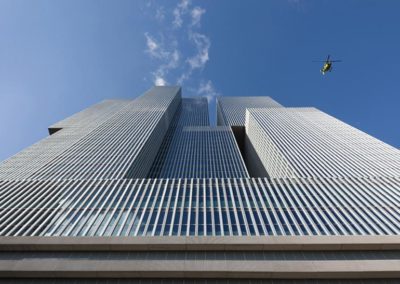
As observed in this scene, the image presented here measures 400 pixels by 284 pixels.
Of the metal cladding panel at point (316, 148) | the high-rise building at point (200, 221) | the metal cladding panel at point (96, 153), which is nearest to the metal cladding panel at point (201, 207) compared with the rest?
the high-rise building at point (200, 221)

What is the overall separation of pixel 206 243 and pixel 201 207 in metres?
10.2

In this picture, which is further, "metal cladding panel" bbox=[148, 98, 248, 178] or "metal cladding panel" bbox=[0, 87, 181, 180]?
"metal cladding panel" bbox=[148, 98, 248, 178]

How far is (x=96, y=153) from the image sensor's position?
2776 inches

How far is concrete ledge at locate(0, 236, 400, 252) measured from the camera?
2558 cm

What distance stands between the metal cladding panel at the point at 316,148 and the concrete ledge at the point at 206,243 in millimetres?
36833

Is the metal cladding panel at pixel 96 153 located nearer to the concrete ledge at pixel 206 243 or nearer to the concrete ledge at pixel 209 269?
the concrete ledge at pixel 206 243

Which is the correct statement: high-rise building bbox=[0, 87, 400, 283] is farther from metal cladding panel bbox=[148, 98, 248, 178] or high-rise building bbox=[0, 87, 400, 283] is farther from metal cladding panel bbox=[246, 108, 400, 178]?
metal cladding panel bbox=[148, 98, 248, 178]

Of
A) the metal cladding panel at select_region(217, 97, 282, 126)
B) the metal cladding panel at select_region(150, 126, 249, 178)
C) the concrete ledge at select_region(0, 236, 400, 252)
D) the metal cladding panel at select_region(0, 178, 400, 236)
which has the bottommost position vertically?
the metal cladding panel at select_region(150, 126, 249, 178)

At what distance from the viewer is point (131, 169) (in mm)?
64250

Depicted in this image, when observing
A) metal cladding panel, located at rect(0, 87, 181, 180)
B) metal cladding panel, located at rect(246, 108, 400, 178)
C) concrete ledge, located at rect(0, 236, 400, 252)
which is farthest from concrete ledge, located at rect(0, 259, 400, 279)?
metal cladding panel, located at rect(246, 108, 400, 178)

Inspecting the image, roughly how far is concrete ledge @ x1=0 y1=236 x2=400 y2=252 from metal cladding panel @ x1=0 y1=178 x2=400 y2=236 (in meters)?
2.85

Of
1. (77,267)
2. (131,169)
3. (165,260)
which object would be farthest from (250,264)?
(131,169)

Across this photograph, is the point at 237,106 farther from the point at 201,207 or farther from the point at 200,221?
the point at 200,221

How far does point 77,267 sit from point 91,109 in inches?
6014
